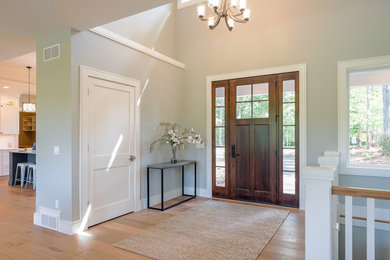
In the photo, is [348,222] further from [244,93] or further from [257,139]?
[244,93]

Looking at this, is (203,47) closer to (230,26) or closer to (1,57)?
(230,26)

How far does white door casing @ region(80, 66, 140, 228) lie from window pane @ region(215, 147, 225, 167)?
1.71 metres

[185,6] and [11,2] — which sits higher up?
[185,6]

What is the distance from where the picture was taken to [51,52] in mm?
3602

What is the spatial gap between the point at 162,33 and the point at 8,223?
4.27m

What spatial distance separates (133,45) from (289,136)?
3186 millimetres

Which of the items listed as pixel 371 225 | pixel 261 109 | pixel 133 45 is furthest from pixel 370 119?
pixel 133 45

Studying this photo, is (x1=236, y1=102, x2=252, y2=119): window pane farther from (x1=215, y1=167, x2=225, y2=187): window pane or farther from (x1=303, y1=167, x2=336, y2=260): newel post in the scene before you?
(x1=303, y1=167, x2=336, y2=260): newel post

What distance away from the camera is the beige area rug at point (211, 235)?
284 centimetres

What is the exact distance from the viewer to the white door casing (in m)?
3.55

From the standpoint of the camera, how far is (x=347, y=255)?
1.96 m

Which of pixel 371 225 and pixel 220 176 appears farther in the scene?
pixel 220 176

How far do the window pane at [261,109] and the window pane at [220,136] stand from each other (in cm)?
76

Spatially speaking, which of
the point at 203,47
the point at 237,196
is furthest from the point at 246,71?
the point at 237,196
